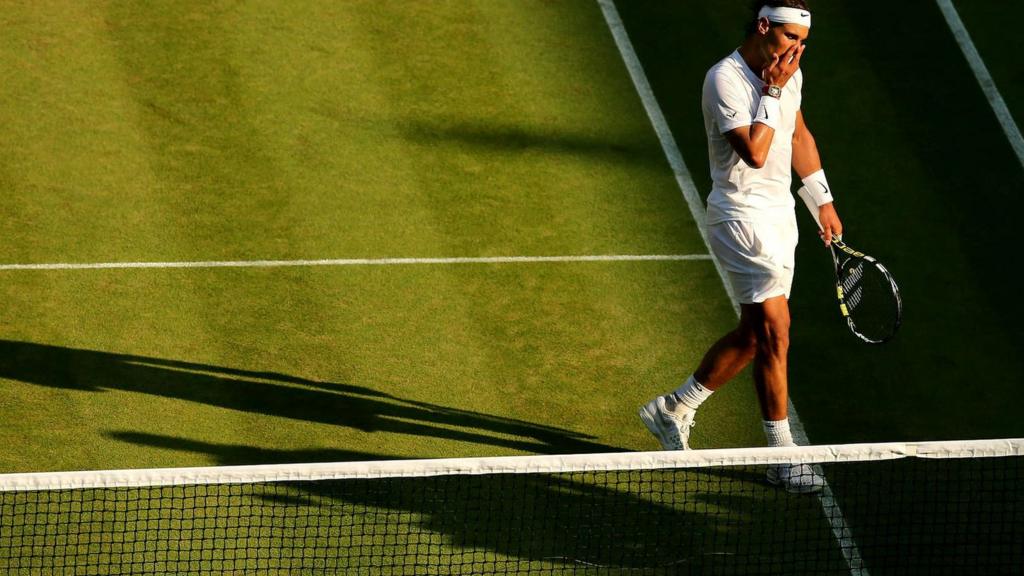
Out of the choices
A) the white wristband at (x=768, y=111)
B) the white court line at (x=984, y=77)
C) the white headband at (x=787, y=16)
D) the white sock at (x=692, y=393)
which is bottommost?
the white court line at (x=984, y=77)

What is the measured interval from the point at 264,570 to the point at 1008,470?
3882mm

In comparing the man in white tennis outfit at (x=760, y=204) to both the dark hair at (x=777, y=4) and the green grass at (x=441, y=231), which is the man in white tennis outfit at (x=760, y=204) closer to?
the dark hair at (x=777, y=4)

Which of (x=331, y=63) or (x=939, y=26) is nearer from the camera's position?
(x=331, y=63)

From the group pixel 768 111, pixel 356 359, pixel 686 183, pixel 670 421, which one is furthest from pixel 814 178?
pixel 686 183

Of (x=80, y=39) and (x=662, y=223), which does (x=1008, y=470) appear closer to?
(x=662, y=223)

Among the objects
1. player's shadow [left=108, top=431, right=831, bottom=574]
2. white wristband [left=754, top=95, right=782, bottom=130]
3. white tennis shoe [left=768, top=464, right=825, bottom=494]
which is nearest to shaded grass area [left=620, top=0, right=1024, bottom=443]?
white tennis shoe [left=768, top=464, right=825, bottom=494]

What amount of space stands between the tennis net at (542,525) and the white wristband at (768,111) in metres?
1.64

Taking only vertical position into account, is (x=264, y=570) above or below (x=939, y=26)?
above

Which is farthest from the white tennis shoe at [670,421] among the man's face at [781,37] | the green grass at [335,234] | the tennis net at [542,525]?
the man's face at [781,37]

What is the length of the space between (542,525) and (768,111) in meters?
2.29

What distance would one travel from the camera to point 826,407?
8906mm

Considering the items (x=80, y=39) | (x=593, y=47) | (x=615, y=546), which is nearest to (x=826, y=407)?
(x=615, y=546)

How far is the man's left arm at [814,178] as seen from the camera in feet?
26.6

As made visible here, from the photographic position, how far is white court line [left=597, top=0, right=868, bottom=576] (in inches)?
304
